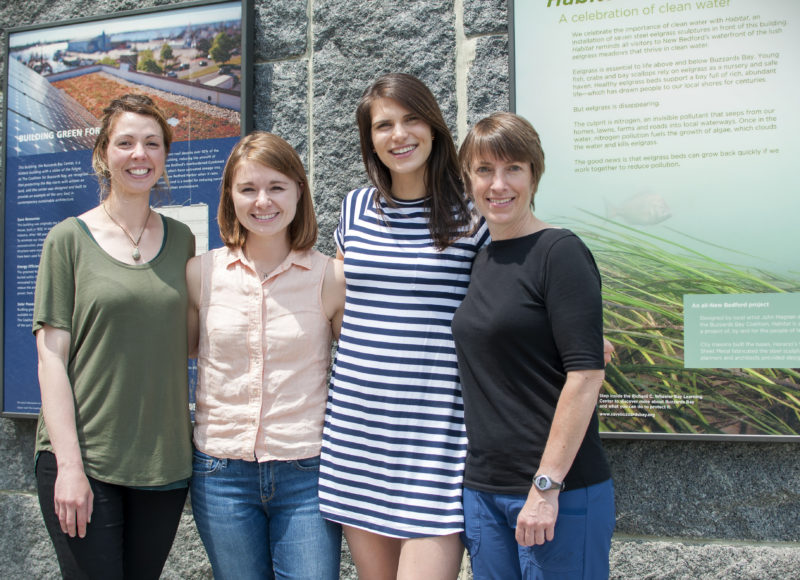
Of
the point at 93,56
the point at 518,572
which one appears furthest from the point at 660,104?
the point at 93,56

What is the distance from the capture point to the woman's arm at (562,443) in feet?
5.02

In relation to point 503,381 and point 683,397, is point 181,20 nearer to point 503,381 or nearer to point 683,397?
point 503,381

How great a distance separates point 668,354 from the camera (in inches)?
97.0

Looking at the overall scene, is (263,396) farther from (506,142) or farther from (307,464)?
(506,142)

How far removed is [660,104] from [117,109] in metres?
1.90

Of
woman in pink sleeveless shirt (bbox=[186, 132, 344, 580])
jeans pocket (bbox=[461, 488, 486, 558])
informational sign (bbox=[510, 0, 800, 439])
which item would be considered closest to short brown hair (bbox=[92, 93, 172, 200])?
woman in pink sleeveless shirt (bbox=[186, 132, 344, 580])

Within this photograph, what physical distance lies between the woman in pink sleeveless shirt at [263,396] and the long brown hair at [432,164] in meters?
0.27

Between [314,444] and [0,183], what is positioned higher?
[0,183]

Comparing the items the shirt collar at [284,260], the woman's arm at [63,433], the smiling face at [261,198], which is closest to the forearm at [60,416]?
the woman's arm at [63,433]

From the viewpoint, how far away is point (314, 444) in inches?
75.6

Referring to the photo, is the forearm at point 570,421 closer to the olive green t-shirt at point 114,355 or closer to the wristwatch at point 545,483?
the wristwatch at point 545,483

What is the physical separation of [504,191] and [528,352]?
416 millimetres

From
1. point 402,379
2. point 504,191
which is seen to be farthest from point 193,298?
point 504,191

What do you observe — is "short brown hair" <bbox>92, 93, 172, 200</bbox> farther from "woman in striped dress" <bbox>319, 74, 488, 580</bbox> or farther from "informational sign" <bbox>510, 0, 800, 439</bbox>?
"informational sign" <bbox>510, 0, 800, 439</bbox>
